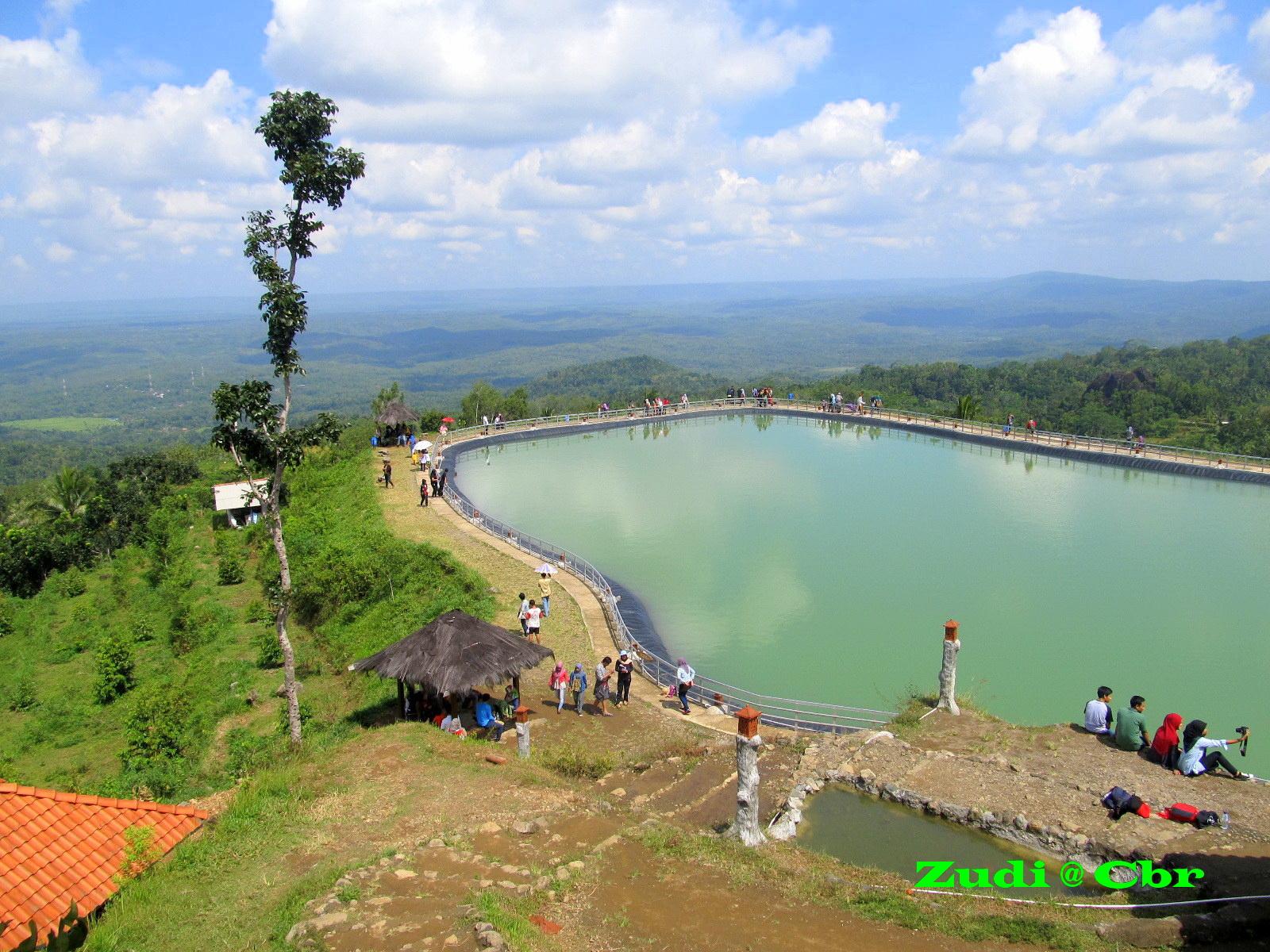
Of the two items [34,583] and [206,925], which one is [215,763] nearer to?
[206,925]

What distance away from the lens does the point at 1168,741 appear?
10.6m

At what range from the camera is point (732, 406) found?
41281 mm

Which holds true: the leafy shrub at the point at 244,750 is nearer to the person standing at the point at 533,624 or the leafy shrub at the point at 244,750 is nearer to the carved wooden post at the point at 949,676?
the person standing at the point at 533,624

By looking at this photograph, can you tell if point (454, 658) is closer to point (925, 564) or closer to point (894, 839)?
point (894, 839)

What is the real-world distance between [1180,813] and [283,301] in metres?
11.9

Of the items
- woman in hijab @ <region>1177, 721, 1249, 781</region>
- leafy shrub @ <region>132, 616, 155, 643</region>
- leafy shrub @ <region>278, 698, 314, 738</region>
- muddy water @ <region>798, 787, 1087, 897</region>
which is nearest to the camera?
muddy water @ <region>798, 787, 1087, 897</region>

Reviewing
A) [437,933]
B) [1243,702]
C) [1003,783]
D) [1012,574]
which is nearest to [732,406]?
[1012,574]

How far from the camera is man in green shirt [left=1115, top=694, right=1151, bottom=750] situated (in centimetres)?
1100

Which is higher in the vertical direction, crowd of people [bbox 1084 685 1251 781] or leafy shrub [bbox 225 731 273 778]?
crowd of people [bbox 1084 685 1251 781]

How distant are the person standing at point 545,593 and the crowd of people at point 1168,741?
9.41 metres

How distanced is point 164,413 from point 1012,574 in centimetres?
15165

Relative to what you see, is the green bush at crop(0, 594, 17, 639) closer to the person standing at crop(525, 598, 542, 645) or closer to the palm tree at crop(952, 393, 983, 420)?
the person standing at crop(525, 598, 542, 645)

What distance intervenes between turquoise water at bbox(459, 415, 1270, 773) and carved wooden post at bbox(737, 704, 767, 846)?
574cm

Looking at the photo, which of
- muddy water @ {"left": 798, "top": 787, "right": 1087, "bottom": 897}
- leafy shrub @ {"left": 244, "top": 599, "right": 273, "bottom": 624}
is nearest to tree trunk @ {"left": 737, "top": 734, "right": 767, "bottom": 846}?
muddy water @ {"left": 798, "top": 787, "right": 1087, "bottom": 897}
